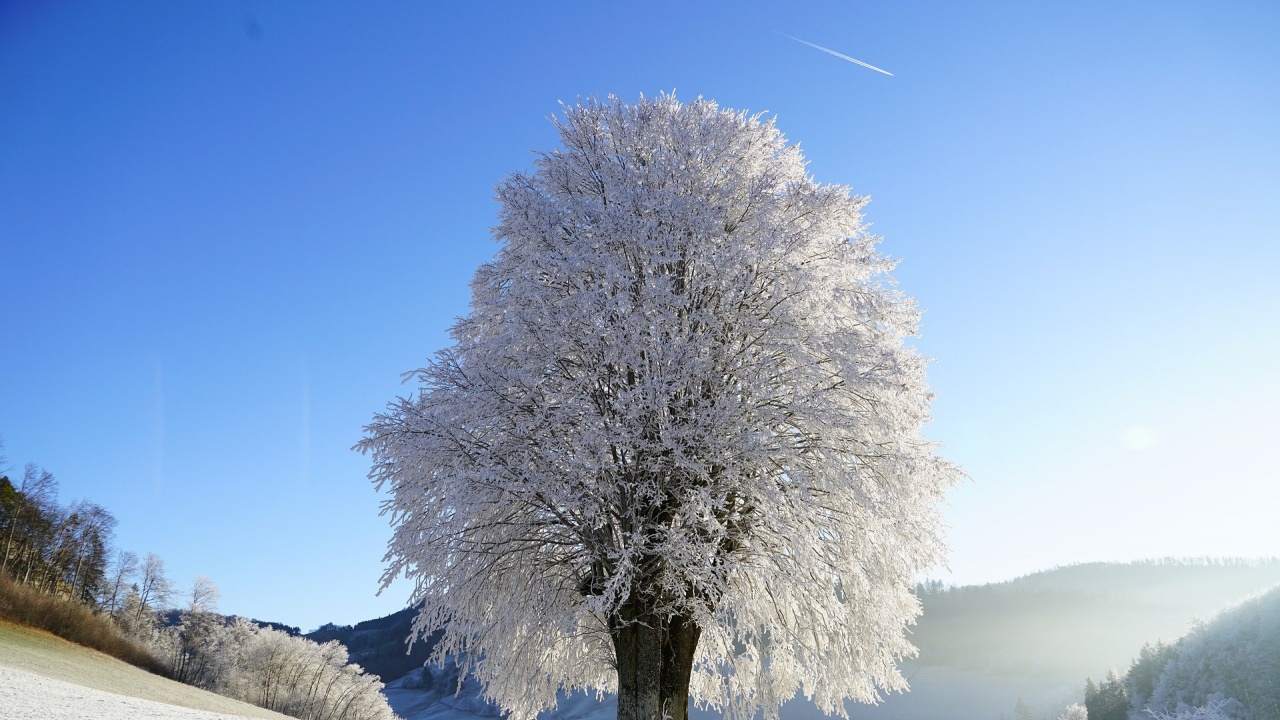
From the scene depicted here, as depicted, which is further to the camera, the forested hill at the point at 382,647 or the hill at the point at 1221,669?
the forested hill at the point at 382,647

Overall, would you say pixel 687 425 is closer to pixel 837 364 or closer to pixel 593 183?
pixel 837 364

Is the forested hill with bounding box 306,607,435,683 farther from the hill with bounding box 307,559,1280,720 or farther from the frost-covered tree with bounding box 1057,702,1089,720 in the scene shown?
the frost-covered tree with bounding box 1057,702,1089,720

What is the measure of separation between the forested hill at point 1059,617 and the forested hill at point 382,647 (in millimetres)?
81446

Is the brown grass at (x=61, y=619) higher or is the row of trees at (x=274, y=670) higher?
the brown grass at (x=61, y=619)

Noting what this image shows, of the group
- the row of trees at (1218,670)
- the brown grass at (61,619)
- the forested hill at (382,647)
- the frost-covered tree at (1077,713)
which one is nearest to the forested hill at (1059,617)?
the frost-covered tree at (1077,713)

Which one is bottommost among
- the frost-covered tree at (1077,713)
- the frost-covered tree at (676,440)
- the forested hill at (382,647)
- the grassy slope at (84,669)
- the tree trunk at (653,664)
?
the forested hill at (382,647)

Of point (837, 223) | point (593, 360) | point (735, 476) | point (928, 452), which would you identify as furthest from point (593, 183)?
point (928, 452)

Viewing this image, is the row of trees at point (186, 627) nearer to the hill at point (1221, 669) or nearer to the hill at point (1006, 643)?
the hill at point (1006, 643)

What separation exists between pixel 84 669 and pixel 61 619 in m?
15.4

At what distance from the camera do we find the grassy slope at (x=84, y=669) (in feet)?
80.7

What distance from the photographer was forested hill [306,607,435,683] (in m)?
107

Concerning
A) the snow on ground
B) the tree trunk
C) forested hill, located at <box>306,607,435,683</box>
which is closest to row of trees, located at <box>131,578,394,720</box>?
forested hill, located at <box>306,607,435,683</box>

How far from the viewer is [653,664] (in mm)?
10023

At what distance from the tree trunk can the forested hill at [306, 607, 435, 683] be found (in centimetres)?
8824
